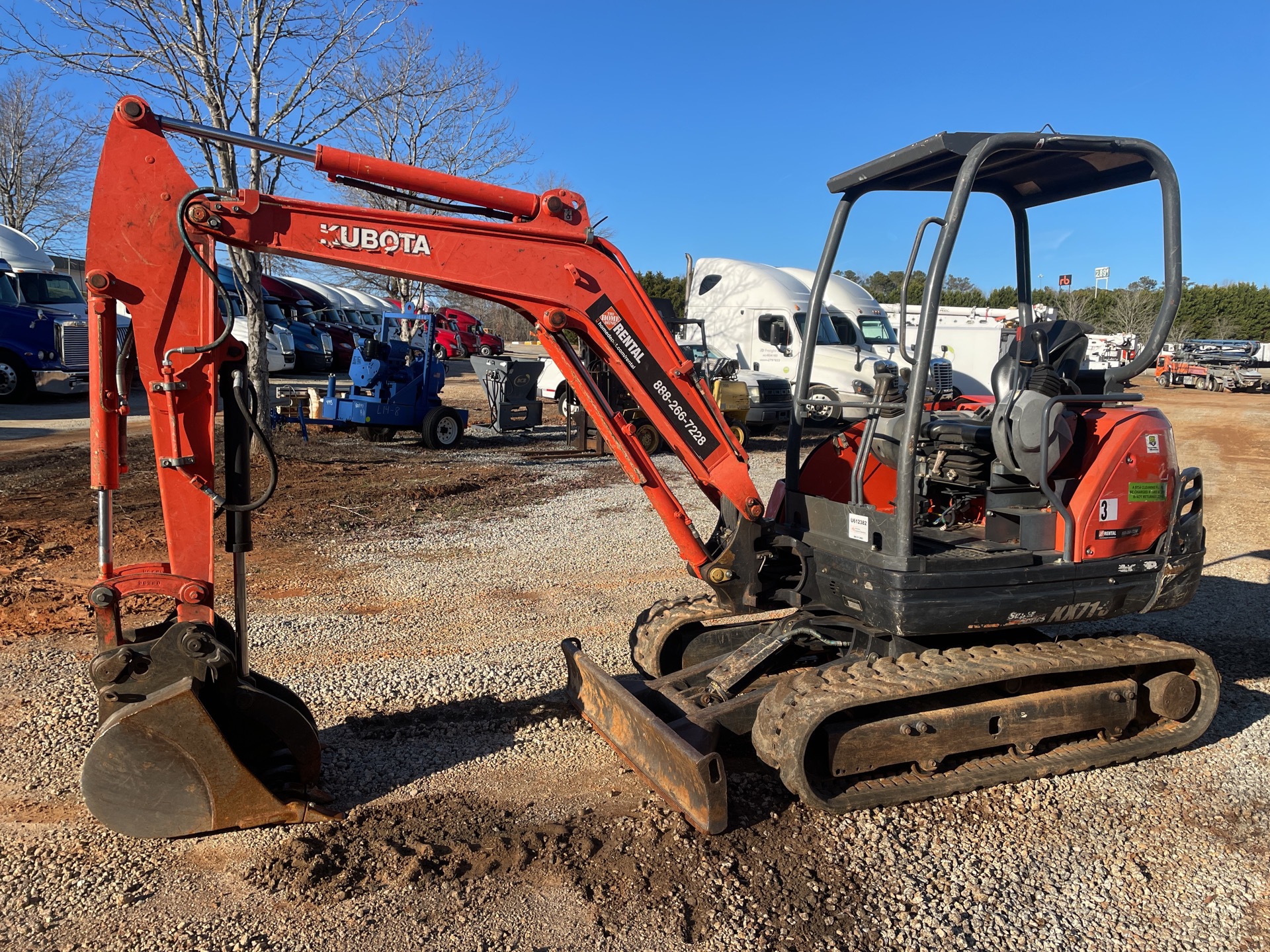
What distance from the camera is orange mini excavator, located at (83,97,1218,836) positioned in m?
3.81

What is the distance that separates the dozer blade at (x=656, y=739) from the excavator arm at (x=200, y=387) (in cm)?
137

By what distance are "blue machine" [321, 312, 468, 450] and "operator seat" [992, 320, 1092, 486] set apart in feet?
39.8

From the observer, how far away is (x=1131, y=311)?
194 ft

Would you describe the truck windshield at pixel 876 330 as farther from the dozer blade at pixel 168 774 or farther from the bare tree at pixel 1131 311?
the bare tree at pixel 1131 311

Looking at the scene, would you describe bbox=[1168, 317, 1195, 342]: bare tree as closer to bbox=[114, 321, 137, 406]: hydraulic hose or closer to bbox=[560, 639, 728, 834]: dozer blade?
bbox=[560, 639, 728, 834]: dozer blade

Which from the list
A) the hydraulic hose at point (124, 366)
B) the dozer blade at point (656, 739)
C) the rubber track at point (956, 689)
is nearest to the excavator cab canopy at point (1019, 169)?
the rubber track at point (956, 689)

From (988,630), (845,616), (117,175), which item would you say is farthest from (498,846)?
(117,175)

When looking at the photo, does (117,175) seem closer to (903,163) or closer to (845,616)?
(903,163)

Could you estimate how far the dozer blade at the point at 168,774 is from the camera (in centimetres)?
370

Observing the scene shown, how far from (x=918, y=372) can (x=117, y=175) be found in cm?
348

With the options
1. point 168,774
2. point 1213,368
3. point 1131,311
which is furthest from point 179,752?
point 1131,311

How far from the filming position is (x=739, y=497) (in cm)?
485

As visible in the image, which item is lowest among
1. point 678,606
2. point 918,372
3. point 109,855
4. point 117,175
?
point 109,855

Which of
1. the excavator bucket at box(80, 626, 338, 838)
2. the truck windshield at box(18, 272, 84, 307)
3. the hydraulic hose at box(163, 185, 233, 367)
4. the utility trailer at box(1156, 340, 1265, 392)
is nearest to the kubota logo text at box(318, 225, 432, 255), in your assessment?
the hydraulic hose at box(163, 185, 233, 367)
